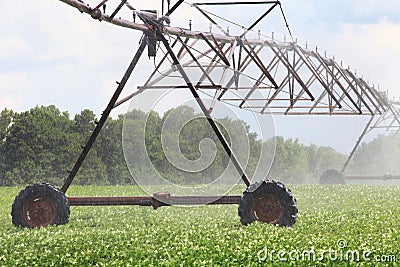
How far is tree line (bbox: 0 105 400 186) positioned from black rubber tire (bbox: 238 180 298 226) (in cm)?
57

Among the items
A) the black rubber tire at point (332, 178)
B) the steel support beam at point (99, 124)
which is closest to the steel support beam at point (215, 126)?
the steel support beam at point (99, 124)

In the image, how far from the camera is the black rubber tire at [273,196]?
10766 mm

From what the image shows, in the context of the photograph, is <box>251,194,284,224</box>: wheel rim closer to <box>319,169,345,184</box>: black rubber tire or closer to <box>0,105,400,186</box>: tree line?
<box>0,105,400,186</box>: tree line

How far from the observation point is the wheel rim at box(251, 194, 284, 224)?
10859 millimetres

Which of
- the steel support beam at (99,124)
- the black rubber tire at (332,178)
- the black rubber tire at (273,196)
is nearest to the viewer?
the black rubber tire at (273,196)

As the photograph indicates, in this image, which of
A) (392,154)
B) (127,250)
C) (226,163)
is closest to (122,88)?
(226,163)

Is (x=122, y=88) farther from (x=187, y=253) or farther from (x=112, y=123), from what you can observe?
(x=112, y=123)

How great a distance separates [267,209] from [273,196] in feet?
0.77

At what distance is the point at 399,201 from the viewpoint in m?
16.9
